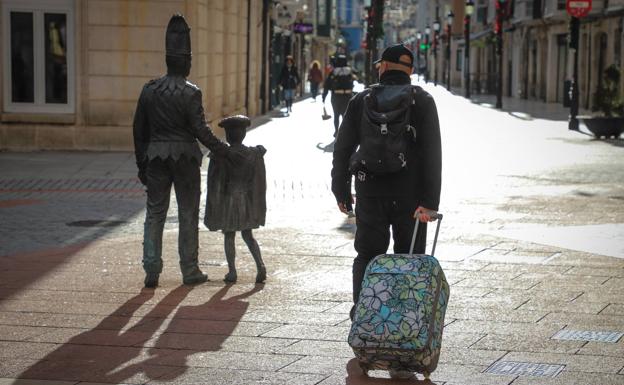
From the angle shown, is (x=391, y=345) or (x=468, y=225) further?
(x=468, y=225)

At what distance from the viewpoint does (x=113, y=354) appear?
7.05 meters

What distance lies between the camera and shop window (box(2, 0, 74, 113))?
72.2 ft

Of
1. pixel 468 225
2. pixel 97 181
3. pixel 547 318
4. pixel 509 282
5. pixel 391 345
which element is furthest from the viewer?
pixel 97 181

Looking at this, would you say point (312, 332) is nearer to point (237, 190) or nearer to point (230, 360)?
point (230, 360)

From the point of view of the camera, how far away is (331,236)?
11914 mm

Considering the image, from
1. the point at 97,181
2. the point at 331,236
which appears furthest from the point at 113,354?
the point at 97,181

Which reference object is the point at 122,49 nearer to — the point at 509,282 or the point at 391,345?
the point at 509,282

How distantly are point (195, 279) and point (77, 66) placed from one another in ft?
43.1

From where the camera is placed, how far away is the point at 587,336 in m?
7.57

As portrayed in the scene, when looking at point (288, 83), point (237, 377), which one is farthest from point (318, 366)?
point (288, 83)

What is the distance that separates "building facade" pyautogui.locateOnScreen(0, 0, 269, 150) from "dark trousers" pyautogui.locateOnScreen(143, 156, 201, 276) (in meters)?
12.6

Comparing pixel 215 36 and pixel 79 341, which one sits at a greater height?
pixel 215 36

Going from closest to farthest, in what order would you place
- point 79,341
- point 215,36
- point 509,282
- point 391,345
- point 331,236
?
point 391,345 → point 79,341 → point 509,282 → point 331,236 → point 215,36

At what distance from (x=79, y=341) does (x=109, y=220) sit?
572 centimetres
